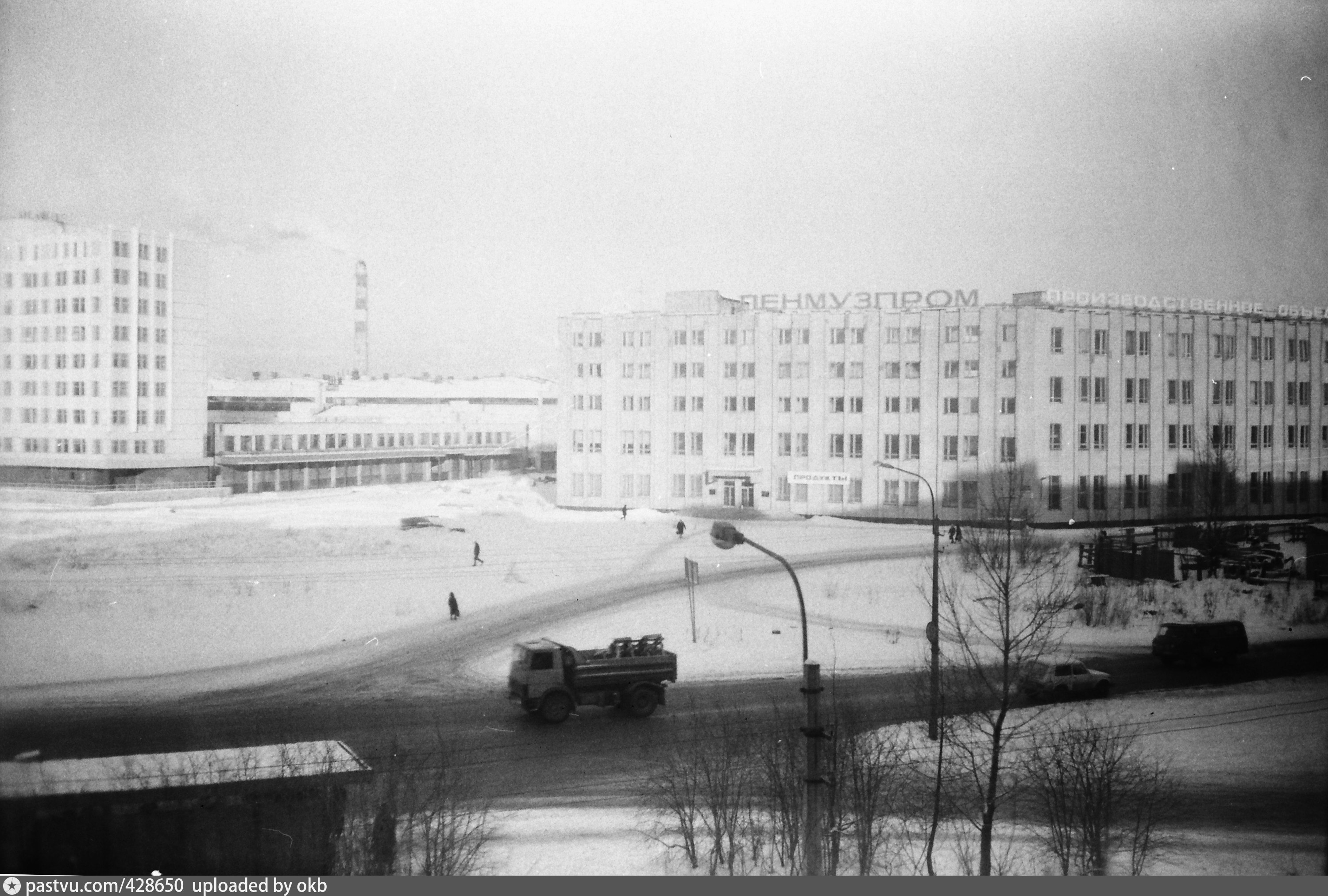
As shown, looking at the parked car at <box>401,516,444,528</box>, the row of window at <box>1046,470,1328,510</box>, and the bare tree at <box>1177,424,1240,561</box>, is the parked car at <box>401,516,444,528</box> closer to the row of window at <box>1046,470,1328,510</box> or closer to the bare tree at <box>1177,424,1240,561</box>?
the row of window at <box>1046,470,1328,510</box>

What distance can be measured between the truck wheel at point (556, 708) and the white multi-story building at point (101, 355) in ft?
13.3

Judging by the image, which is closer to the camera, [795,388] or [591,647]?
[591,647]

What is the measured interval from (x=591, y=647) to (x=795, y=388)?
3319 mm

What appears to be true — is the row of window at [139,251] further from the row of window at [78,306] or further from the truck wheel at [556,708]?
the truck wheel at [556,708]

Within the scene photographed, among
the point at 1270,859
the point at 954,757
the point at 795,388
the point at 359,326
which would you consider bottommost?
the point at 1270,859

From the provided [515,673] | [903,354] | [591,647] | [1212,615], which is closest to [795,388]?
[903,354]

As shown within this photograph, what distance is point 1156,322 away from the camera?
9.11 m

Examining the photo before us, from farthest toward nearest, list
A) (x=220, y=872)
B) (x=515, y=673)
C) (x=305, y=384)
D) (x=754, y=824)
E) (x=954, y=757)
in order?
(x=305, y=384) < (x=515, y=673) < (x=954, y=757) < (x=754, y=824) < (x=220, y=872)

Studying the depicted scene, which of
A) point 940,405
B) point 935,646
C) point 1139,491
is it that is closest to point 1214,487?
point 1139,491

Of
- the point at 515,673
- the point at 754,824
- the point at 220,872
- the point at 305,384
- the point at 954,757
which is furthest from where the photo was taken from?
the point at 305,384

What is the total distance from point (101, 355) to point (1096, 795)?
9.48 metres

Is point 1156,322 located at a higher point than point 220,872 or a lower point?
higher

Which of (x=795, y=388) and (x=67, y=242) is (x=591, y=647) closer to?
(x=795, y=388)

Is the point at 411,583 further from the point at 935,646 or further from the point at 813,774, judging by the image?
the point at 935,646
